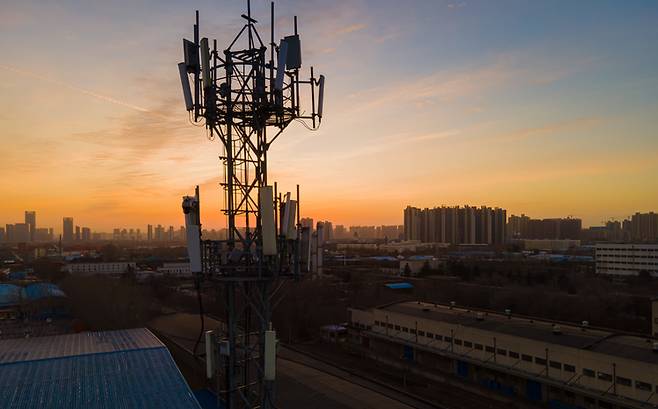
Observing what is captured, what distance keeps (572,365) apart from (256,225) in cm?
1382

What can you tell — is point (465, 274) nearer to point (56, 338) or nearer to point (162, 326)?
point (162, 326)

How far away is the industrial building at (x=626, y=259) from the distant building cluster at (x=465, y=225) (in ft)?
179

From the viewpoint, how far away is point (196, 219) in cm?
542

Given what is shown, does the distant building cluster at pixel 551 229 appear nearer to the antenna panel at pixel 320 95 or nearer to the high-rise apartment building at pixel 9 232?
the antenna panel at pixel 320 95

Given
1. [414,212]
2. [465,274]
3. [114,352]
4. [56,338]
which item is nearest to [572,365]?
[114,352]

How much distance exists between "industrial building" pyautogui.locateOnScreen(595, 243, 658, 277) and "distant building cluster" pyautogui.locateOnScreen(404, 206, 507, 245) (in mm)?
54573

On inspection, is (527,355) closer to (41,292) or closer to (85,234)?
(41,292)

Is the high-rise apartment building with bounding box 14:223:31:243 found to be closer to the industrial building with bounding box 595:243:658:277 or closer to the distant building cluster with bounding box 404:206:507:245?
the distant building cluster with bounding box 404:206:507:245

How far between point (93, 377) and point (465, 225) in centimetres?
10518

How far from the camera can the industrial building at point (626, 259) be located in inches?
1867

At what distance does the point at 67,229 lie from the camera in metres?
188

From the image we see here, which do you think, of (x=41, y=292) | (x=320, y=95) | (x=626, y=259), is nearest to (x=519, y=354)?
(x=320, y=95)

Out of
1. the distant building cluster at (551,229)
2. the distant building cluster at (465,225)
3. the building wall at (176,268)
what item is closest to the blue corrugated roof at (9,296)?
A: the building wall at (176,268)

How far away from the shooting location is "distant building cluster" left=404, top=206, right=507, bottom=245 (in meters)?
107
